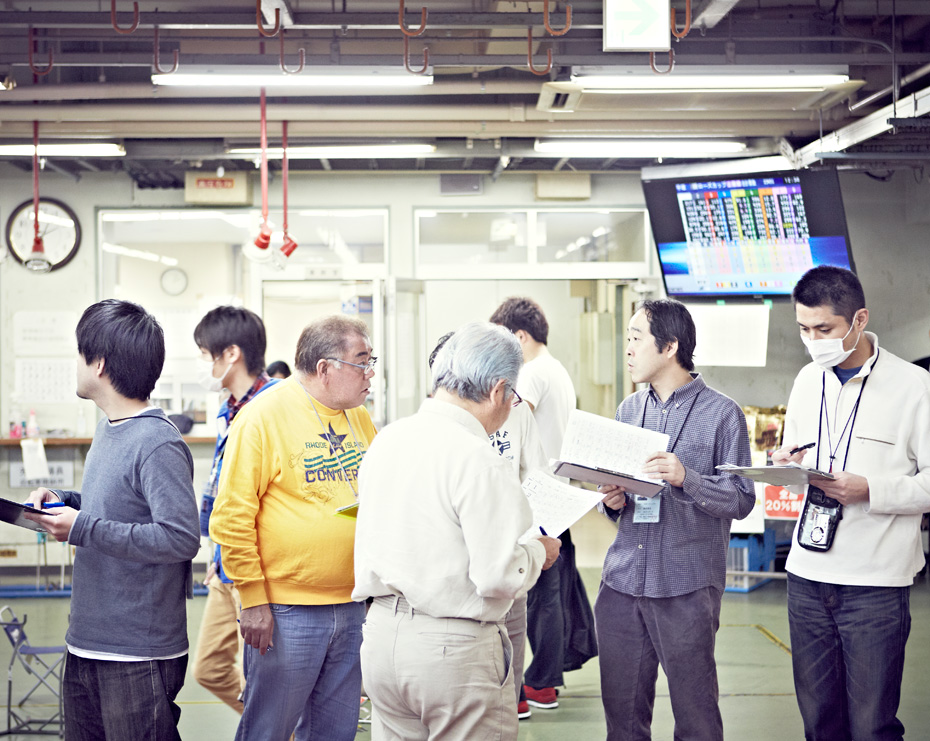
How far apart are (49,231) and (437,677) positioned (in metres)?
6.68

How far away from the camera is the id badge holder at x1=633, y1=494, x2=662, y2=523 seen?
104 inches

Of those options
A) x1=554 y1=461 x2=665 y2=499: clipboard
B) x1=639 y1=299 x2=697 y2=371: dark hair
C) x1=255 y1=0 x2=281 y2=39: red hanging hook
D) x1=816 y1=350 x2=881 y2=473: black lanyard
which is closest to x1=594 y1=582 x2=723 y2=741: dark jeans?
x1=554 y1=461 x2=665 y2=499: clipboard

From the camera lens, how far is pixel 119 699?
7.07 feet

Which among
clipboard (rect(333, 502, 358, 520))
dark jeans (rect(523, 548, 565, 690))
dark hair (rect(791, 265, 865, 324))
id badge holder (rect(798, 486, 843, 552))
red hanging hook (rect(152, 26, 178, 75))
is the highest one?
red hanging hook (rect(152, 26, 178, 75))

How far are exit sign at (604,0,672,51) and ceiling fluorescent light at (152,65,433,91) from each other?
104 cm

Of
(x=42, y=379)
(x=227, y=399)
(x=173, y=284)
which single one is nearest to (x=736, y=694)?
(x=227, y=399)

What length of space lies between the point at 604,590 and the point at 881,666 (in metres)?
0.83

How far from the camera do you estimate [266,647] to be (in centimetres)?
244

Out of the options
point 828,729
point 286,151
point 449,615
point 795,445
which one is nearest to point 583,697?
point 828,729

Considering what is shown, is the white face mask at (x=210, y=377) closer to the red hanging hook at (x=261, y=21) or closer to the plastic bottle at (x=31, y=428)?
the red hanging hook at (x=261, y=21)

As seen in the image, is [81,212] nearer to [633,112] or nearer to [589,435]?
[633,112]

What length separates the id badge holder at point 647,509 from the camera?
265cm

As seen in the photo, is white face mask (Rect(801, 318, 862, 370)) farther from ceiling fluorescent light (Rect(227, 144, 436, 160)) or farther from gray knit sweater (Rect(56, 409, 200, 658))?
ceiling fluorescent light (Rect(227, 144, 436, 160))

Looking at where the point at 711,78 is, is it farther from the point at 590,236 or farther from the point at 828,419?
the point at 590,236
